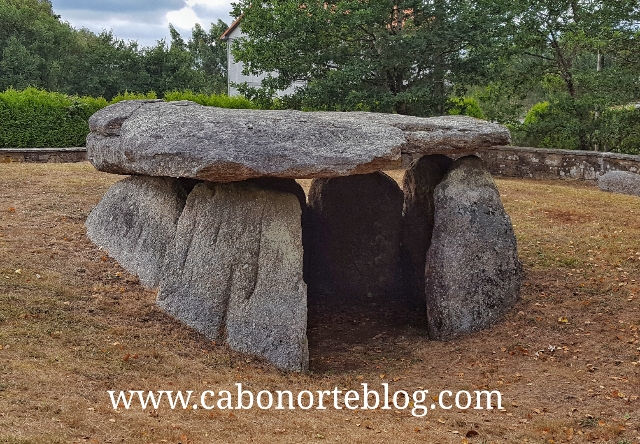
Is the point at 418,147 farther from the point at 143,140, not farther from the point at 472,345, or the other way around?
the point at 143,140

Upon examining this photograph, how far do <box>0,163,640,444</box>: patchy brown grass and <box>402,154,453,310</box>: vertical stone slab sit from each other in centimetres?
84

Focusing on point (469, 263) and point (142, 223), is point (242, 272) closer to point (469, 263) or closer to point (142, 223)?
point (142, 223)

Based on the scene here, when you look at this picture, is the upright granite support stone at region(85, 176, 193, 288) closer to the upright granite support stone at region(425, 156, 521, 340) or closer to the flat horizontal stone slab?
the flat horizontal stone slab

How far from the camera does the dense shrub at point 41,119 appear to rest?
731 inches

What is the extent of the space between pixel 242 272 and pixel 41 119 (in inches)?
514

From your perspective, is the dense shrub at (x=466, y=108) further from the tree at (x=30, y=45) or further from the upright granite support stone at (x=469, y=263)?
the tree at (x=30, y=45)

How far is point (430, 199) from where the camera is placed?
10047mm

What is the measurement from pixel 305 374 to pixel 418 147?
120 inches

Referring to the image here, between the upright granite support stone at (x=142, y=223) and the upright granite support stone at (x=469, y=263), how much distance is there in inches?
130

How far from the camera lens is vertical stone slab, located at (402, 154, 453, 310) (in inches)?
399

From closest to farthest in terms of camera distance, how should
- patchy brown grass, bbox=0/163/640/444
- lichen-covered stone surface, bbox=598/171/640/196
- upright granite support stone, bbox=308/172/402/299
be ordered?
patchy brown grass, bbox=0/163/640/444
upright granite support stone, bbox=308/172/402/299
lichen-covered stone surface, bbox=598/171/640/196

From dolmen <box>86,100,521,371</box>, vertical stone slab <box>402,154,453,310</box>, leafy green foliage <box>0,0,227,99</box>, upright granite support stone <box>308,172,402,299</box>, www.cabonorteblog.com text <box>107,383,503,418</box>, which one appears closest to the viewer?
www.cabonorteblog.com text <box>107,383,503,418</box>

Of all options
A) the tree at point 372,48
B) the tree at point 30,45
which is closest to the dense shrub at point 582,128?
the tree at point 372,48

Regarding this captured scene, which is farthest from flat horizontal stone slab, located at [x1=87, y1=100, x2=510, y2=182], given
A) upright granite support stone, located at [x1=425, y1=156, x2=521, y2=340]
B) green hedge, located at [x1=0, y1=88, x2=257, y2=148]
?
green hedge, located at [x1=0, y1=88, x2=257, y2=148]
